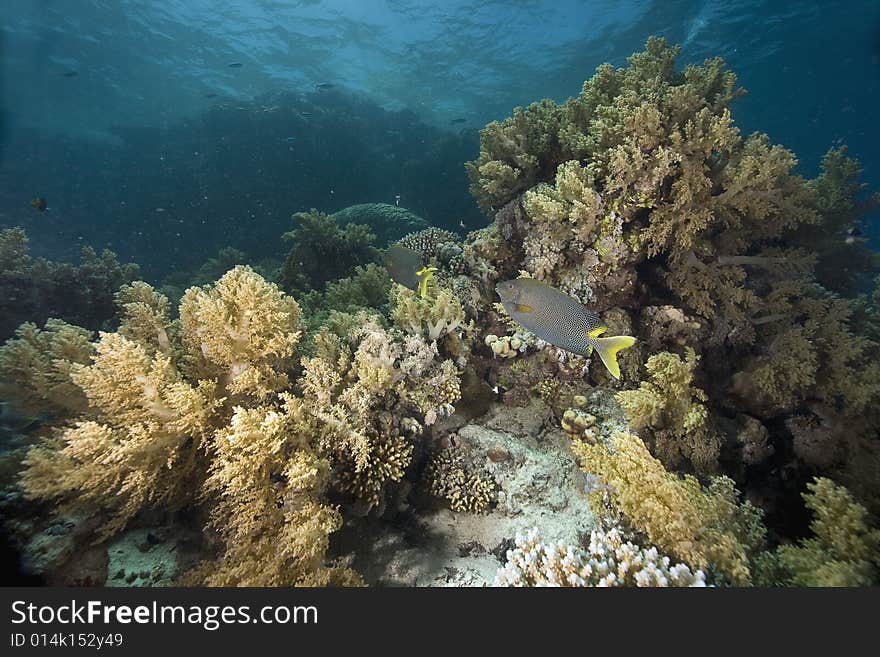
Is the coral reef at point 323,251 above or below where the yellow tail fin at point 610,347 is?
below

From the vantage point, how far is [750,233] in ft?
15.9

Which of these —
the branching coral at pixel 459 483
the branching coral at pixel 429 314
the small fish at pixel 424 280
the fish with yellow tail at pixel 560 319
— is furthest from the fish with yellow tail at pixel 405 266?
the branching coral at pixel 459 483

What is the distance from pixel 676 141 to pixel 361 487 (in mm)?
4912

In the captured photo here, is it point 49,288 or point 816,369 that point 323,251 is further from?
point 816,369

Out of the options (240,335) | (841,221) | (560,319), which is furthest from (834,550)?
(841,221)

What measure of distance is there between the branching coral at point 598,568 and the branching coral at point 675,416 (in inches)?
50.9

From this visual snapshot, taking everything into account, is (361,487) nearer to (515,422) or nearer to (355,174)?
(515,422)

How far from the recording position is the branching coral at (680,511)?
2.41 m

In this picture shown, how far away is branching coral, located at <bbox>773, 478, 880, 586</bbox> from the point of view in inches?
81.9

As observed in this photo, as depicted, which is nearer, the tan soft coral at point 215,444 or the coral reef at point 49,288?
the tan soft coral at point 215,444

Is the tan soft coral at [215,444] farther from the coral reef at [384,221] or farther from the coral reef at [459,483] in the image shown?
the coral reef at [384,221]

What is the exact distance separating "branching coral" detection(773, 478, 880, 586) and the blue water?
18.8 metres

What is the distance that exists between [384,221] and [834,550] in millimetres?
14722

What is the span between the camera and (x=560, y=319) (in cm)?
259
